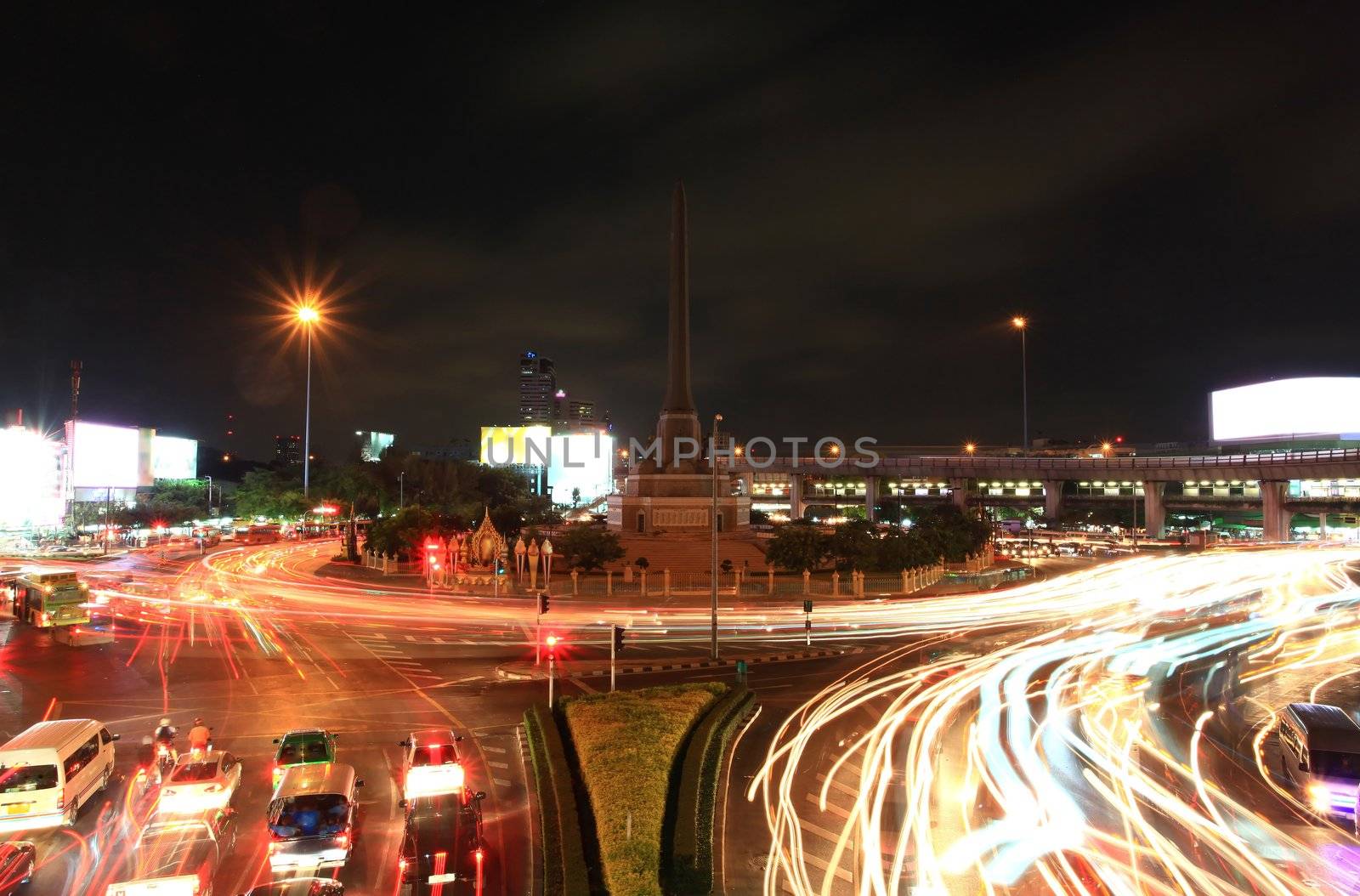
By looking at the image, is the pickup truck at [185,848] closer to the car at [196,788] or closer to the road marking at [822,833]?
the car at [196,788]

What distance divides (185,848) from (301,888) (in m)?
2.83

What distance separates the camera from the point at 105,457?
5825cm

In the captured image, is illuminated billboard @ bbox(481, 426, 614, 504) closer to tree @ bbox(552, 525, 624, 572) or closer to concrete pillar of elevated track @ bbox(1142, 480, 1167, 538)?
concrete pillar of elevated track @ bbox(1142, 480, 1167, 538)

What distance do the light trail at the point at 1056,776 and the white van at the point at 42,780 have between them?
10.00 metres

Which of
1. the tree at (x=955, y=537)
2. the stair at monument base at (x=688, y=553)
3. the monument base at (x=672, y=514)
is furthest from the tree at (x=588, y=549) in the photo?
the tree at (x=955, y=537)

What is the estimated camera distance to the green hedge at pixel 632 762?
9.94 m

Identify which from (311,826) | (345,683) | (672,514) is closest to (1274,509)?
(672,514)

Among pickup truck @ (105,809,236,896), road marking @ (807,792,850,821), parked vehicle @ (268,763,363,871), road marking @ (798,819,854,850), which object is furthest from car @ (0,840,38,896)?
road marking @ (807,792,850,821)

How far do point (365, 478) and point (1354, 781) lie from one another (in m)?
77.8

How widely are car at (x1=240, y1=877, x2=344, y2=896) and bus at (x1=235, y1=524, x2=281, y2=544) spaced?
68189 millimetres

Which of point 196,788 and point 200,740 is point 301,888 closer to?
point 196,788

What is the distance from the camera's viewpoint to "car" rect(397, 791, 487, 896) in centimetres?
977

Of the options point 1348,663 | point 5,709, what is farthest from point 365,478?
point 1348,663

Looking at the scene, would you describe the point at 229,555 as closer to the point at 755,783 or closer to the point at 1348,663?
the point at 755,783
